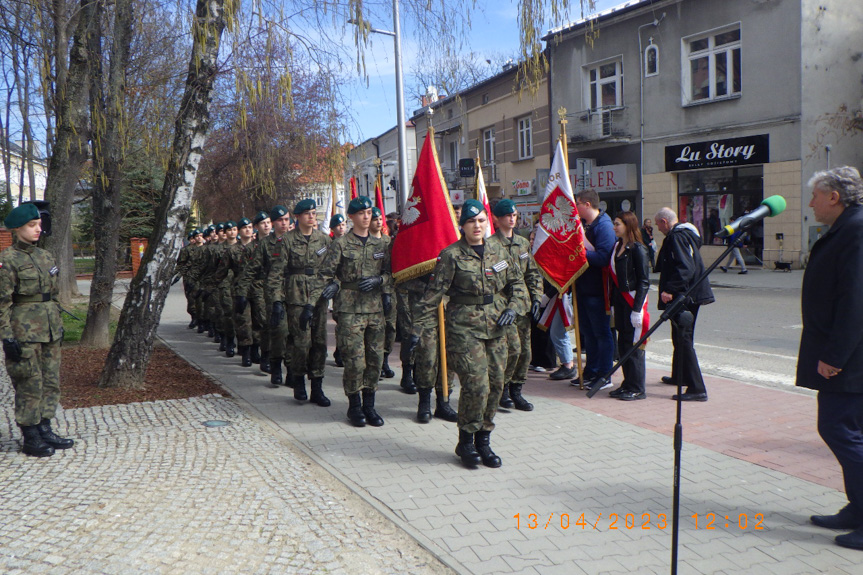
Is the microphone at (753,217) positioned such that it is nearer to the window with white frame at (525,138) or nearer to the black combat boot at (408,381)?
the black combat boot at (408,381)

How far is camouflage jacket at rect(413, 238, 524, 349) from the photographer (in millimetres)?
5238

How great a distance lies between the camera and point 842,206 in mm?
3922

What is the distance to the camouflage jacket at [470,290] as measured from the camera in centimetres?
524

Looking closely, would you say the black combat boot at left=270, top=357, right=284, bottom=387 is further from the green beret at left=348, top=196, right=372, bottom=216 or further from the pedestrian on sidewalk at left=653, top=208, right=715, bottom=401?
the pedestrian on sidewalk at left=653, top=208, right=715, bottom=401

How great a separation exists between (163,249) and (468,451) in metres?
4.47

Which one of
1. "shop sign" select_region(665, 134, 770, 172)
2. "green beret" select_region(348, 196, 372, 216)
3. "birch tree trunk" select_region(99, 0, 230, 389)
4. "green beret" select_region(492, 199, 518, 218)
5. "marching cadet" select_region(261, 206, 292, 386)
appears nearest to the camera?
"green beret" select_region(492, 199, 518, 218)

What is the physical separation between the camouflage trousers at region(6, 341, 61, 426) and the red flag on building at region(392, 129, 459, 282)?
311 cm

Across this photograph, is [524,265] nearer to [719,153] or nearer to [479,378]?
[479,378]

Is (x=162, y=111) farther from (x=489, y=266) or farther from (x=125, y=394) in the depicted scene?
(x=489, y=266)

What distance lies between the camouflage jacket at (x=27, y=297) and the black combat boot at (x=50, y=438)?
0.69 m

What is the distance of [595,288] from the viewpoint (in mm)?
7504

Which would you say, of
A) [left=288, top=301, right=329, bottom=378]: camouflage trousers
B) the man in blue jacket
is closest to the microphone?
the man in blue jacket

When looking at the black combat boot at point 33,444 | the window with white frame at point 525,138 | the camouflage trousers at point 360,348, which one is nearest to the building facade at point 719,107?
the window with white frame at point 525,138

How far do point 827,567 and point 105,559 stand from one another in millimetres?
3680
